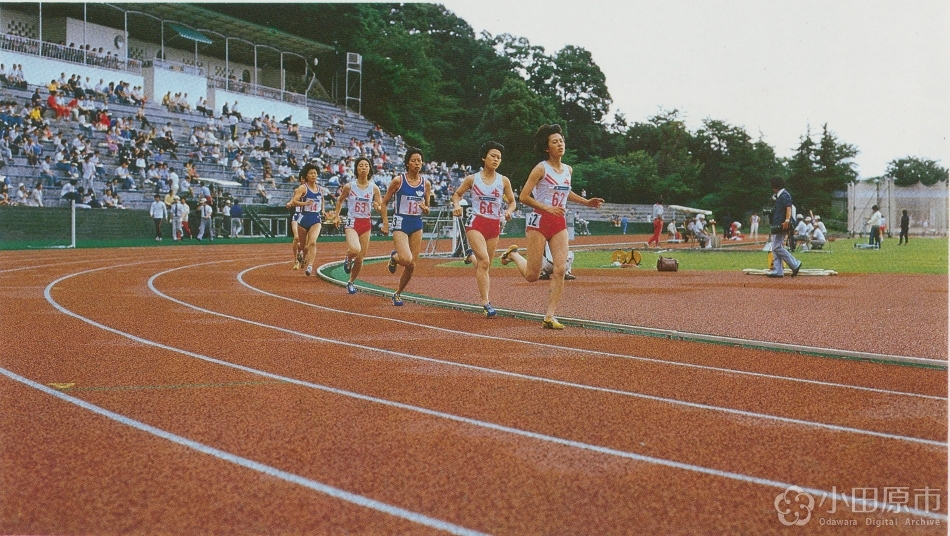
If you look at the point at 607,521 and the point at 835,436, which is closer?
the point at 607,521

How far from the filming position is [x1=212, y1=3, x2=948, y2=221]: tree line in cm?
5634

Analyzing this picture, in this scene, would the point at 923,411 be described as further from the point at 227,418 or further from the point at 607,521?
the point at 227,418

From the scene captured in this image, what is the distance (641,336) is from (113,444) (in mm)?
5633

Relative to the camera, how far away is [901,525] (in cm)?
319

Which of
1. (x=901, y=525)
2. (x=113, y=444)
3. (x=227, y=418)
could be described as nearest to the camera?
(x=901, y=525)

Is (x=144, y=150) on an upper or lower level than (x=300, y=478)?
upper

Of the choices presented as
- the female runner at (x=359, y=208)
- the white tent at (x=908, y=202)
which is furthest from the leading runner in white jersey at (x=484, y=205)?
the white tent at (x=908, y=202)

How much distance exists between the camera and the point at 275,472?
3822mm

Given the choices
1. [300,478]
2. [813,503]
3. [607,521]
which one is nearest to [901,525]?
[813,503]

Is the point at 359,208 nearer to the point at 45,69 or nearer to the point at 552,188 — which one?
the point at 552,188

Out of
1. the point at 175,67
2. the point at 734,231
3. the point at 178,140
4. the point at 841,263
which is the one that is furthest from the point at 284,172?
the point at 841,263

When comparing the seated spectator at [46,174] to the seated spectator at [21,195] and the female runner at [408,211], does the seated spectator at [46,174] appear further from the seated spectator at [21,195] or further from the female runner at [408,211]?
the female runner at [408,211]

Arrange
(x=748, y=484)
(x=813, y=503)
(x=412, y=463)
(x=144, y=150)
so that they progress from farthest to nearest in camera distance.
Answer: (x=144, y=150) → (x=412, y=463) → (x=748, y=484) → (x=813, y=503)

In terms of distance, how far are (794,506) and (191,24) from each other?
47343mm
